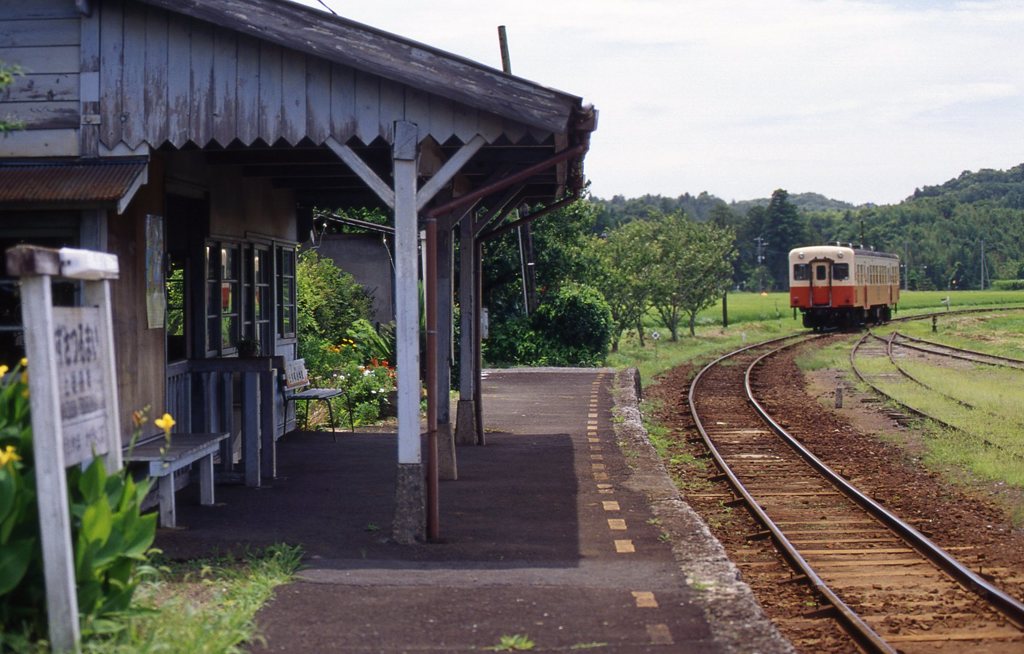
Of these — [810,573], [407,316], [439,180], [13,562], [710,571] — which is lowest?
[810,573]

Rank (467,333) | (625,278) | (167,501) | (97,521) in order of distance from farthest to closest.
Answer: (625,278) → (467,333) → (167,501) → (97,521)

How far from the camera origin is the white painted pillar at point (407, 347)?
25.1 ft

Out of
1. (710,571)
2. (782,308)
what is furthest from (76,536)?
(782,308)

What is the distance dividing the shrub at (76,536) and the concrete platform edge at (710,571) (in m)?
2.63

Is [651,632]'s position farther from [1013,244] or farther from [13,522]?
[1013,244]

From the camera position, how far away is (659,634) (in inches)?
224

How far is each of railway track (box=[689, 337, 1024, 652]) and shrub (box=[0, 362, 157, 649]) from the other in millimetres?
3604

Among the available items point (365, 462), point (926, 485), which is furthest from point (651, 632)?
point (926, 485)

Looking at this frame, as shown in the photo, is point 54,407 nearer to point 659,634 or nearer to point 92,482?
point 92,482

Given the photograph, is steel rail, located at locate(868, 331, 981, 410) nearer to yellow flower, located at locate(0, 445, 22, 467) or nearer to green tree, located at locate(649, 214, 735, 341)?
green tree, located at locate(649, 214, 735, 341)

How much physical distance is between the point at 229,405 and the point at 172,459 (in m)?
2.15

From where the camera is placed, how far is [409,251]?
7648 mm

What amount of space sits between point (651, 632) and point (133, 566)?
7.69ft

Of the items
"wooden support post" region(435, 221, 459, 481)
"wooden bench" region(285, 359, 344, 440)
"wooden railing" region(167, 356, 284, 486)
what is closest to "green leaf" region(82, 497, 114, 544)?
"wooden railing" region(167, 356, 284, 486)
